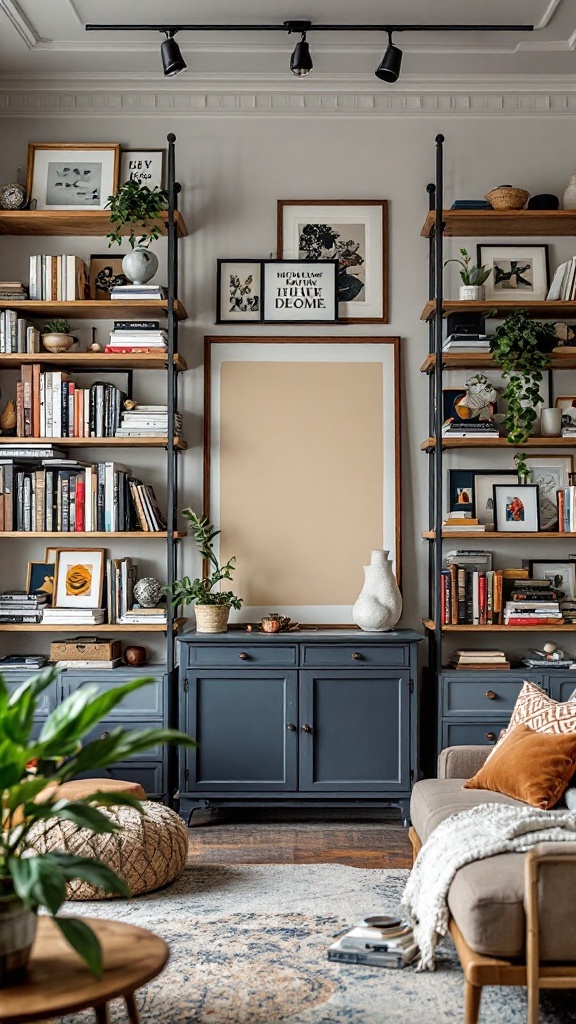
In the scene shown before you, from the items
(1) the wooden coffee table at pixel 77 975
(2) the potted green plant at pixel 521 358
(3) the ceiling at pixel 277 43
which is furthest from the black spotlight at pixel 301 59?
(1) the wooden coffee table at pixel 77 975

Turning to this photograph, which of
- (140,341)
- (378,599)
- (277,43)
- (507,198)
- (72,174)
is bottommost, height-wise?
(378,599)

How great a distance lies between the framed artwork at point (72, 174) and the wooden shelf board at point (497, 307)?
1.65 m

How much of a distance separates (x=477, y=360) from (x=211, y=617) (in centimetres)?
171

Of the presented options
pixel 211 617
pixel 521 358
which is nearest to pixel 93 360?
pixel 211 617

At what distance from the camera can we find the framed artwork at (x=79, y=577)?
15.3 ft

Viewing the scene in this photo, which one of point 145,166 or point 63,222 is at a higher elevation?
point 145,166

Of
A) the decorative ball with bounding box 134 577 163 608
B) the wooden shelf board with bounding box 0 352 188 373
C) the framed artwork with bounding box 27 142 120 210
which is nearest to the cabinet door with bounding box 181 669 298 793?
the decorative ball with bounding box 134 577 163 608

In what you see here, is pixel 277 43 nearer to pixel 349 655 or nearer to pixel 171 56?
pixel 171 56

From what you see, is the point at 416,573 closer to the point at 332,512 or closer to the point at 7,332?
the point at 332,512

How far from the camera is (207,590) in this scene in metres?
4.61

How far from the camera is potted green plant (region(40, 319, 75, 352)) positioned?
465cm

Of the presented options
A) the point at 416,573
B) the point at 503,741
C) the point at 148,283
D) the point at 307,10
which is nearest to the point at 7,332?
the point at 148,283

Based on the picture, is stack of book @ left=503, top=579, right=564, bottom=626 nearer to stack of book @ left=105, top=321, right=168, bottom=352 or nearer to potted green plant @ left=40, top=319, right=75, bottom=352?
stack of book @ left=105, top=321, right=168, bottom=352

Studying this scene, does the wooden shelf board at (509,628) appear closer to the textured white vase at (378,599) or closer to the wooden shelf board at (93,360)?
the textured white vase at (378,599)
